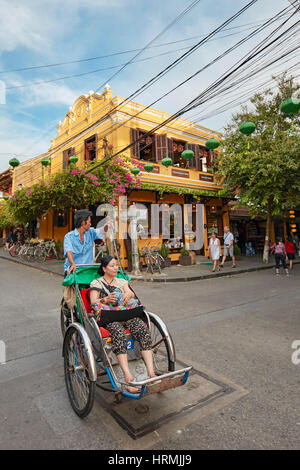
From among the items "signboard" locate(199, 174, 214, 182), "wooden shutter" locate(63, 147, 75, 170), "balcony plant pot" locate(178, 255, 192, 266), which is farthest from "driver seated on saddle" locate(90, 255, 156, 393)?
"wooden shutter" locate(63, 147, 75, 170)

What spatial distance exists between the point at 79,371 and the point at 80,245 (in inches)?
64.0

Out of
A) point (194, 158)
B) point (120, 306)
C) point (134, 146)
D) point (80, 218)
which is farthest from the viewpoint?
point (194, 158)

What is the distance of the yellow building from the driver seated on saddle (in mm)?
9738

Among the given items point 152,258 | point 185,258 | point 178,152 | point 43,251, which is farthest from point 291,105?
point 43,251

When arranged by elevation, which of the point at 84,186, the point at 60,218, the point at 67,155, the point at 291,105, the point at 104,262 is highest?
the point at 67,155

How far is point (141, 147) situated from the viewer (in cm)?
1450

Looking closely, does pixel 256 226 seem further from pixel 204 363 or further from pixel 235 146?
pixel 204 363

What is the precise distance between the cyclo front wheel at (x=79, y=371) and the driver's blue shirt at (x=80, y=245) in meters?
1.06

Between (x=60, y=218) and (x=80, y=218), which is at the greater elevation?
(x=60, y=218)

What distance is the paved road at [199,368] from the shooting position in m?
2.12

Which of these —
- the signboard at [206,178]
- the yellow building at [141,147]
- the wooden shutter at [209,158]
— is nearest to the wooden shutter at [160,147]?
the yellow building at [141,147]

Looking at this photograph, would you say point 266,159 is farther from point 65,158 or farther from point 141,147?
point 65,158

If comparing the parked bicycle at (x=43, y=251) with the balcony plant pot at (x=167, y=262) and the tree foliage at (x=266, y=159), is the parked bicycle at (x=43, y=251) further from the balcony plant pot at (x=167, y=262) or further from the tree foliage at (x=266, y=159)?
the tree foliage at (x=266, y=159)

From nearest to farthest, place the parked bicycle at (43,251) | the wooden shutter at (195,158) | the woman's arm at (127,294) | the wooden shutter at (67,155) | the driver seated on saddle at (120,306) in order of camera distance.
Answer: the driver seated on saddle at (120,306)
the woman's arm at (127,294)
the parked bicycle at (43,251)
the wooden shutter at (195,158)
the wooden shutter at (67,155)
